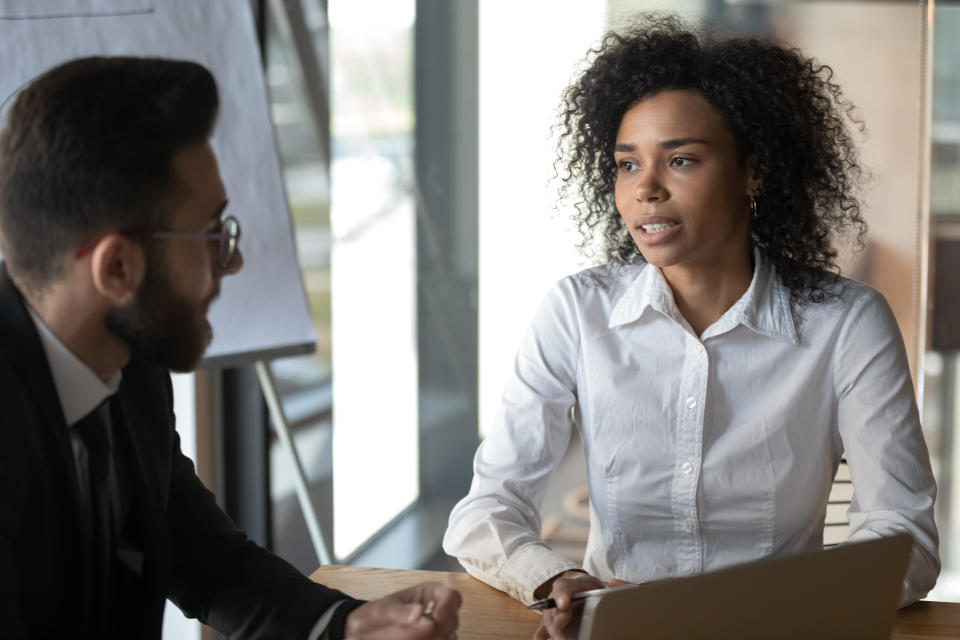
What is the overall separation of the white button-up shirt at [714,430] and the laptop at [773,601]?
1.71ft

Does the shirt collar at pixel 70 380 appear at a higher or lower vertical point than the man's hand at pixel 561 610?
higher

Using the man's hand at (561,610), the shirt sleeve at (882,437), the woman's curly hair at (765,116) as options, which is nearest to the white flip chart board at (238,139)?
the woman's curly hair at (765,116)

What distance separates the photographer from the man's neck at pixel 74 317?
994mm

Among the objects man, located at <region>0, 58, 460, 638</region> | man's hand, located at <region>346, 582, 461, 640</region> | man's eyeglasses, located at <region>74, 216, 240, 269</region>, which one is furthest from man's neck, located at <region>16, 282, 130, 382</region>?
man's hand, located at <region>346, 582, 461, 640</region>

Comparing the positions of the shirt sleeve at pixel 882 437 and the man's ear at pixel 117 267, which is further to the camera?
the shirt sleeve at pixel 882 437

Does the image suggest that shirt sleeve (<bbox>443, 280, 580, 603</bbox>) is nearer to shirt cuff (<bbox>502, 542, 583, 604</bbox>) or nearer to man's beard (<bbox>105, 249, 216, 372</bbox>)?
shirt cuff (<bbox>502, 542, 583, 604</bbox>)

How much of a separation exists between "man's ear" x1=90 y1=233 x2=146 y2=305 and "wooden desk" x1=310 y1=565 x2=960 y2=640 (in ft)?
1.73

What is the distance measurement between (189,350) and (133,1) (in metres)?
0.92

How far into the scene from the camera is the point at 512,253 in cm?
285

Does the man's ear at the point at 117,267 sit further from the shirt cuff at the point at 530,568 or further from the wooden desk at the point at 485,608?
the shirt cuff at the point at 530,568

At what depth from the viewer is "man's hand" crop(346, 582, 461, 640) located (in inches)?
41.6

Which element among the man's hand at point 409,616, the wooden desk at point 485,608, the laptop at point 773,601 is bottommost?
the wooden desk at point 485,608

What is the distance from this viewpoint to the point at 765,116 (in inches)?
65.6

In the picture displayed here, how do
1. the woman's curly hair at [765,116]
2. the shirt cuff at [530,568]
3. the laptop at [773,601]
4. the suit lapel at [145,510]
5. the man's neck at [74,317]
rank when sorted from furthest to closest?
the woman's curly hair at [765,116], the shirt cuff at [530,568], the suit lapel at [145,510], the man's neck at [74,317], the laptop at [773,601]
